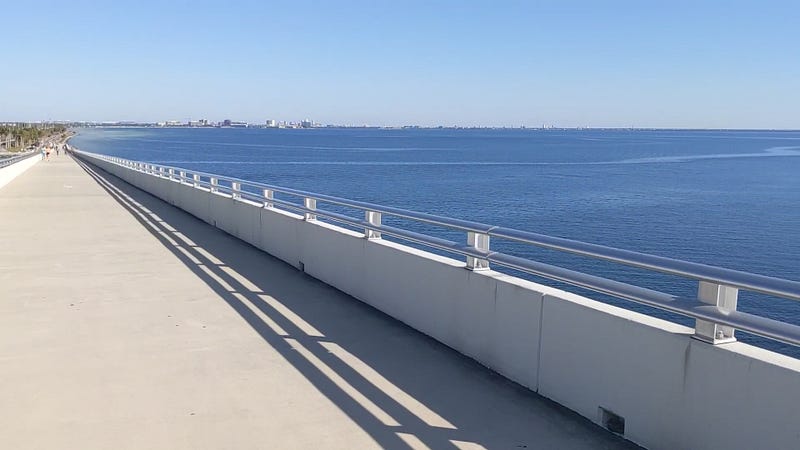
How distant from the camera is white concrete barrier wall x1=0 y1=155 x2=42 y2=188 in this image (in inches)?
1275

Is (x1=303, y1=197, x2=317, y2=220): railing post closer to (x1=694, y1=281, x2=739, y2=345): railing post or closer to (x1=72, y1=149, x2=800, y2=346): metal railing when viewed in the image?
(x1=72, y1=149, x2=800, y2=346): metal railing

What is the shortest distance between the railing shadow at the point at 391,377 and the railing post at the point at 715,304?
38.0 inches

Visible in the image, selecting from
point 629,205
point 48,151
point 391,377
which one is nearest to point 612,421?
point 391,377

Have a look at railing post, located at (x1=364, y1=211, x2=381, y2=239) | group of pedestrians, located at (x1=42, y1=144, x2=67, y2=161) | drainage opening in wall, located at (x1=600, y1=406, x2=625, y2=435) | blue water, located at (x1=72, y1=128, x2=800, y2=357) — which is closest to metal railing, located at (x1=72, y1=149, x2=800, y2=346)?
drainage opening in wall, located at (x1=600, y1=406, x2=625, y2=435)

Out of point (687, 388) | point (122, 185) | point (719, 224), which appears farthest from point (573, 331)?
point (719, 224)

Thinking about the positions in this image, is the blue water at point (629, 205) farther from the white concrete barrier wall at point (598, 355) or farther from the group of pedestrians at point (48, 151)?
the group of pedestrians at point (48, 151)

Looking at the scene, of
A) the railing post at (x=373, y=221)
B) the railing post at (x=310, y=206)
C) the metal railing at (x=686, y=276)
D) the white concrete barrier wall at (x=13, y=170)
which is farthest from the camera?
the white concrete barrier wall at (x=13, y=170)

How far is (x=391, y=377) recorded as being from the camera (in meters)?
6.29

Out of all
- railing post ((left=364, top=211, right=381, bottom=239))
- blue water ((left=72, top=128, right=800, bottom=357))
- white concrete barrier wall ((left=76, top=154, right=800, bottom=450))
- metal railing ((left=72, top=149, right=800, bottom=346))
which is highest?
metal railing ((left=72, top=149, right=800, bottom=346))

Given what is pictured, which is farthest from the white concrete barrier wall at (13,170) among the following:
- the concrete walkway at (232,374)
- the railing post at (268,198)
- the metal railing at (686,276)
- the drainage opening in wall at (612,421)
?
the drainage opening in wall at (612,421)

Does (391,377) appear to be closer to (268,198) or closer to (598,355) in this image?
(598,355)

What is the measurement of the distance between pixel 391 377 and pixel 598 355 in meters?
1.84

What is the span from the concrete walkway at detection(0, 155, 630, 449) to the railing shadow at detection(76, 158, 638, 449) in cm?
2

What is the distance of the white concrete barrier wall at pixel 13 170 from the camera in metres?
32.4
